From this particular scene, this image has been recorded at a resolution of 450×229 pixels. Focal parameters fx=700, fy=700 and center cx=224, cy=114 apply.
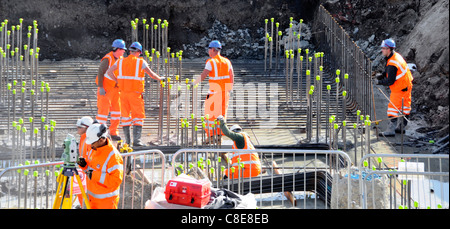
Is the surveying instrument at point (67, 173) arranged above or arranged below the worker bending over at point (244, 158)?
below

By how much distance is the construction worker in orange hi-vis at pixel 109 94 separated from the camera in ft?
31.7

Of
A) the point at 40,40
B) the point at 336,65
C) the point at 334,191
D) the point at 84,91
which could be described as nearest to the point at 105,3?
the point at 40,40

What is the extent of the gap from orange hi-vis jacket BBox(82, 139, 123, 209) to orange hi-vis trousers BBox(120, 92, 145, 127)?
321cm

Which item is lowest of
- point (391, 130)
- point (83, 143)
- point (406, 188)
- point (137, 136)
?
point (406, 188)

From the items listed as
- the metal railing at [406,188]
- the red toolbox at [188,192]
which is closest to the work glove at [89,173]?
the red toolbox at [188,192]

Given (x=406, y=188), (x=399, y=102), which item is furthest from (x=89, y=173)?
(x=399, y=102)

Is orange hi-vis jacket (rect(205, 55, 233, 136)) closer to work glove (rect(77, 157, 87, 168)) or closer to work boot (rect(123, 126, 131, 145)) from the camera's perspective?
work boot (rect(123, 126, 131, 145))

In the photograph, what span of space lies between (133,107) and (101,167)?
3.38 meters

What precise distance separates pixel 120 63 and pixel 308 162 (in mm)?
2881

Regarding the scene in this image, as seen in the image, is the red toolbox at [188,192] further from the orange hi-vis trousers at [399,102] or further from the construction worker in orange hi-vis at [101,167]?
the orange hi-vis trousers at [399,102]

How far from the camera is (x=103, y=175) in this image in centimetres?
625

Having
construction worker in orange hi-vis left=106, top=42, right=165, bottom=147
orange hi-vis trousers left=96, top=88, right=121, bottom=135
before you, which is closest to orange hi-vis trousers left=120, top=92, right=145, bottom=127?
construction worker in orange hi-vis left=106, top=42, right=165, bottom=147

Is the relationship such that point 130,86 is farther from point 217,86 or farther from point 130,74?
point 217,86

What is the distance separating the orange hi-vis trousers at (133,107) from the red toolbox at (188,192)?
3.71 meters
